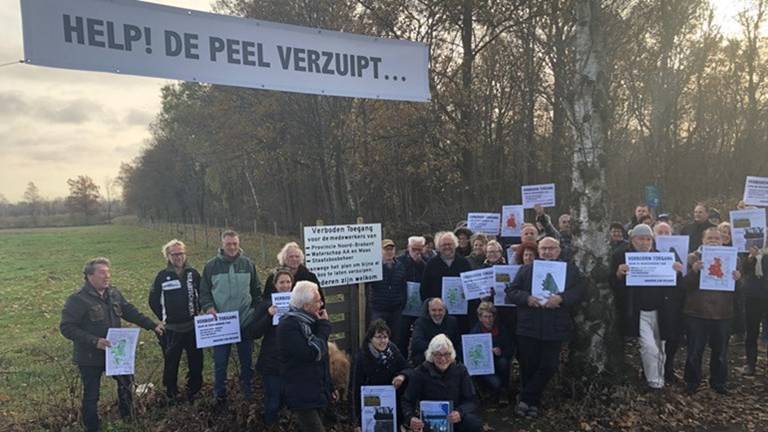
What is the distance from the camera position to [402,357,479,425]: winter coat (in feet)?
16.5

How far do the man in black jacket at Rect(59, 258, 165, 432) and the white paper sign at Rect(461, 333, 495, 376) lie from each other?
386 cm

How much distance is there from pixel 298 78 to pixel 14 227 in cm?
9330

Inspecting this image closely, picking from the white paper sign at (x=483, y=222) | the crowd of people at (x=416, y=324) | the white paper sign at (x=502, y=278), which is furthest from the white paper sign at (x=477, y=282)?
the white paper sign at (x=483, y=222)

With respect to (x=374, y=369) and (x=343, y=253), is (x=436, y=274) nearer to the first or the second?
(x=343, y=253)

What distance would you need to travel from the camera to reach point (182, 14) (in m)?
3.93

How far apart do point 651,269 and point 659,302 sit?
49cm

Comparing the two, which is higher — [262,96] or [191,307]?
[262,96]

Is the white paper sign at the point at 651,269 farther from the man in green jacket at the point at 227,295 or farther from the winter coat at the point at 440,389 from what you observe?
the man in green jacket at the point at 227,295

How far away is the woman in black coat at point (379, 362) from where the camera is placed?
5363mm

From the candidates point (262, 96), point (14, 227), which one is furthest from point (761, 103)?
point (14, 227)

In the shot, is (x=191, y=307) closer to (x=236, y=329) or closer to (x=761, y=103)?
(x=236, y=329)

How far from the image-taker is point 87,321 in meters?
5.40

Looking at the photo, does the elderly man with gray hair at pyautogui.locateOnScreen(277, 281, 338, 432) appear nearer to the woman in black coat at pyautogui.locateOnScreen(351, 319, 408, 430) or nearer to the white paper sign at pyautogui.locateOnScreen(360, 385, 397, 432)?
the white paper sign at pyautogui.locateOnScreen(360, 385, 397, 432)

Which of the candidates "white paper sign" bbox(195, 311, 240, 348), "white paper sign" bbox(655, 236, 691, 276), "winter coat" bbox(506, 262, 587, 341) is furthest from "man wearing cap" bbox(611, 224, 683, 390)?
"white paper sign" bbox(195, 311, 240, 348)
